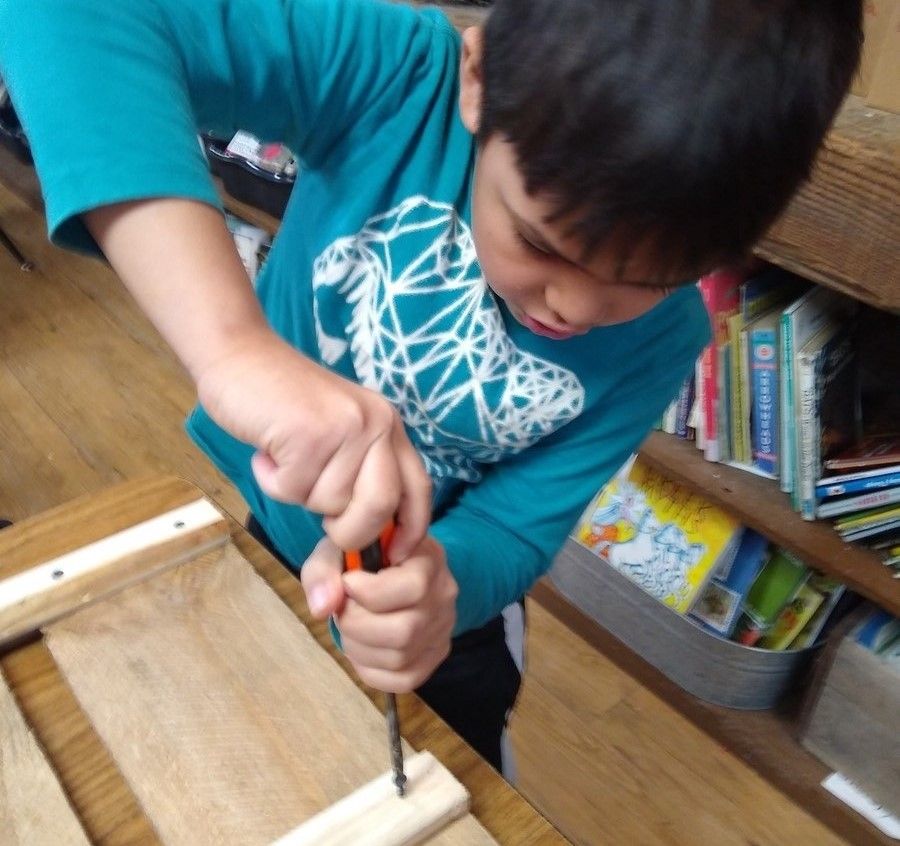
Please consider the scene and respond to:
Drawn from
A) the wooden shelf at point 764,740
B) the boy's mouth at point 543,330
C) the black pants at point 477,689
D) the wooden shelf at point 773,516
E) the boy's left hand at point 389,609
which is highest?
the boy's mouth at point 543,330

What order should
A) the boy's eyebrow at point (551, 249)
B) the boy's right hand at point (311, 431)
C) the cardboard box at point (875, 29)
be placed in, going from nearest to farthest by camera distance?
1. the boy's right hand at point (311, 431)
2. the boy's eyebrow at point (551, 249)
3. the cardboard box at point (875, 29)

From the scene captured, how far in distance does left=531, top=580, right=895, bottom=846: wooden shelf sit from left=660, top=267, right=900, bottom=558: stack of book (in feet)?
1.28

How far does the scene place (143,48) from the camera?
1.30ft

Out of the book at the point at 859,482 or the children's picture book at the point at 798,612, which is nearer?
the book at the point at 859,482

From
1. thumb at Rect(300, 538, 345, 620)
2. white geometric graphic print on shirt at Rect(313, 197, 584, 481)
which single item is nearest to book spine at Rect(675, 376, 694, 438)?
white geometric graphic print on shirt at Rect(313, 197, 584, 481)

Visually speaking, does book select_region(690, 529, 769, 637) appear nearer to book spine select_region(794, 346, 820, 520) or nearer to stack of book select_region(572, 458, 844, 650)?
stack of book select_region(572, 458, 844, 650)

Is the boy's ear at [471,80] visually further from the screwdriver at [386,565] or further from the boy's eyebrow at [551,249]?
the screwdriver at [386,565]

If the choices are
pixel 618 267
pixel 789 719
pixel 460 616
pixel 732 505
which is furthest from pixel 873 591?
pixel 618 267

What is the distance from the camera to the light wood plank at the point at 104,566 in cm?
55

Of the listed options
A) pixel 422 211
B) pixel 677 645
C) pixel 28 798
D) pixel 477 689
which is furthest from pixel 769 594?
pixel 28 798

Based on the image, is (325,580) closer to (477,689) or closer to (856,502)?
(477,689)

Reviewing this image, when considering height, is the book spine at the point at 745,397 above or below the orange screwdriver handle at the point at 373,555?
below

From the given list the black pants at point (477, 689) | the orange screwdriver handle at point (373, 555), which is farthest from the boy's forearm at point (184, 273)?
the black pants at point (477, 689)

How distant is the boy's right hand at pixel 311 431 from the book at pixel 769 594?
3.30 ft
